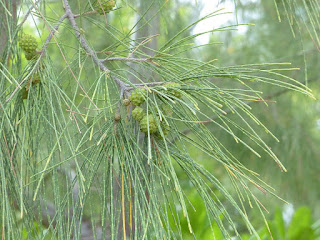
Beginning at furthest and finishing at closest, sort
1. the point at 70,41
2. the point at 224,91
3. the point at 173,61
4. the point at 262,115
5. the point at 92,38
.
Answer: the point at 92,38 → the point at 262,115 → the point at 70,41 → the point at 173,61 → the point at 224,91

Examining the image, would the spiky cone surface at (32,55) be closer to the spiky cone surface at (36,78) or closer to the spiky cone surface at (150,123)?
the spiky cone surface at (36,78)

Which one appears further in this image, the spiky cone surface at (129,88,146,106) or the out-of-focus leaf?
the out-of-focus leaf

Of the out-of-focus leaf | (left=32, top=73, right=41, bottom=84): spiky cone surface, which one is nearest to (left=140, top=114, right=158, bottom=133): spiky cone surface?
(left=32, top=73, right=41, bottom=84): spiky cone surface

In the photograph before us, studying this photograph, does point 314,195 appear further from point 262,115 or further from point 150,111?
point 150,111

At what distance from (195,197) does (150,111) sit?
48.3 inches

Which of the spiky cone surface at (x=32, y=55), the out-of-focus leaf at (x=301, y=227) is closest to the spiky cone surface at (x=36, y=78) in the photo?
the spiky cone surface at (x=32, y=55)

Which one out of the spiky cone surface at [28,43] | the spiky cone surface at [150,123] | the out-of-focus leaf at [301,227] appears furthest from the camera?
the out-of-focus leaf at [301,227]

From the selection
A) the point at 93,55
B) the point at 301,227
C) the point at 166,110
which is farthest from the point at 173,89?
the point at 301,227

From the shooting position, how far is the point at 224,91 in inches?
23.5

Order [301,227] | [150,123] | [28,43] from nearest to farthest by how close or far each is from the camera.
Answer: [150,123] → [28,43] → [301,227]

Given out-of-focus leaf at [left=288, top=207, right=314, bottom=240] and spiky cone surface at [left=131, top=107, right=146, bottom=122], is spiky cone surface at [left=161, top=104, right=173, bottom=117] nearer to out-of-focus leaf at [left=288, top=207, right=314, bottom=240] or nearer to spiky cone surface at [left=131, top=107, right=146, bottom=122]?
spiky cone surface at [left=131, top=107, right=146, bottom=122]

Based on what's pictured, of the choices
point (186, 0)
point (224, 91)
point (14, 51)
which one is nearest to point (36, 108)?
point (14, 51)

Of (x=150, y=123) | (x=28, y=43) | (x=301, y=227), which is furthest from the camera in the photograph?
(x=301, y=227)

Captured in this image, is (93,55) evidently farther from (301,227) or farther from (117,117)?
(301,227)
